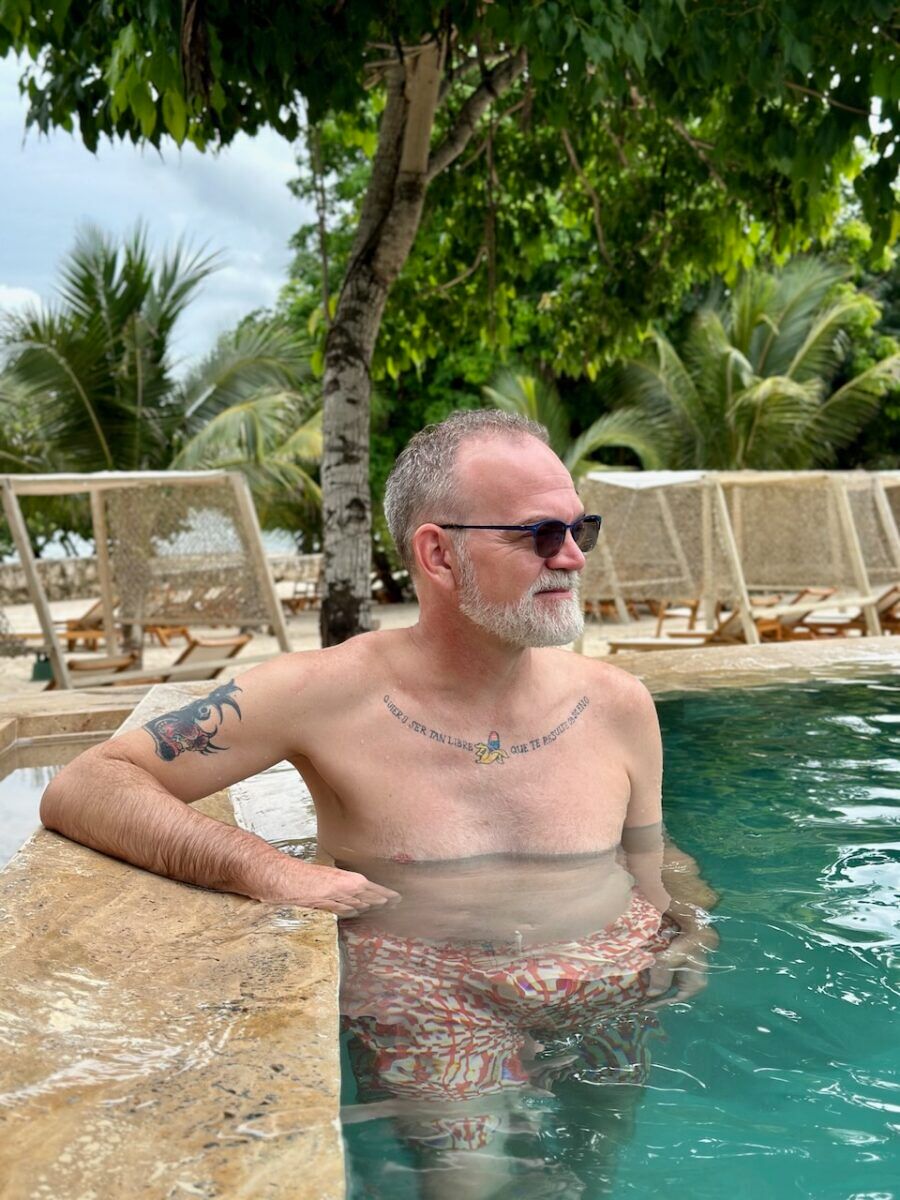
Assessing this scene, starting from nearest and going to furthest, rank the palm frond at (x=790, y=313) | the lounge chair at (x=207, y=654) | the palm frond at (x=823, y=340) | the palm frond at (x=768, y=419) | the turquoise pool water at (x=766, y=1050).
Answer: the turquoise pool water at (x=766, y=1050)
the lounge chair at (x=207, y=654)
the palm frond at (x=768, y=419)
the palm frond at (x=823, y=340)
the palm frond at (x=790, y=313)

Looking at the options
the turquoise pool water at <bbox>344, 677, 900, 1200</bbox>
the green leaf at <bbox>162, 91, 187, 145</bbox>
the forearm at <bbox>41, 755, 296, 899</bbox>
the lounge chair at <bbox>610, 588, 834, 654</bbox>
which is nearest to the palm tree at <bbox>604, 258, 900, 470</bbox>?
the lounge chair at <bbox>610, 588, 834, 654</bbox>

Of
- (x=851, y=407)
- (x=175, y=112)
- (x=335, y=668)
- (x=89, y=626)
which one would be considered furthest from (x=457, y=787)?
(x=851, y=407)

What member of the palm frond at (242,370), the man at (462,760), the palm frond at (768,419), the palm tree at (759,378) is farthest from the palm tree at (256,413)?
the man at (462,760)

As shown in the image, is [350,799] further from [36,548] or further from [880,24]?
[36,548]

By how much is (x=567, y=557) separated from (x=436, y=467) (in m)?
0.35

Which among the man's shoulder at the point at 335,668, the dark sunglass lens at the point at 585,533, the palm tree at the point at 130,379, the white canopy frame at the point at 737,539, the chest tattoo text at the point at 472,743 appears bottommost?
the white canopy frame at the point at 737,539

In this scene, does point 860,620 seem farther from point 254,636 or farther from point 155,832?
point 155,832

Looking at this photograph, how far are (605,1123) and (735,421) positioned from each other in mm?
19461

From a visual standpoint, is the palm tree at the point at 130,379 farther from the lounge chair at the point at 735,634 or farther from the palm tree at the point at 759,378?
the lounge chair at the point at 735,634

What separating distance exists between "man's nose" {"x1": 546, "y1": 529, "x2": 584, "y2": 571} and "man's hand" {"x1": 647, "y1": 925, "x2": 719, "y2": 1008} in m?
0.80

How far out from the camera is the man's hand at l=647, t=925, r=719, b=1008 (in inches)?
95.0

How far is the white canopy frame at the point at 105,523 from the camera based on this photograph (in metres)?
8.34

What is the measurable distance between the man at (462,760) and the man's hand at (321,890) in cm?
3

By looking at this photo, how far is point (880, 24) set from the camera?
5020 millimetres
